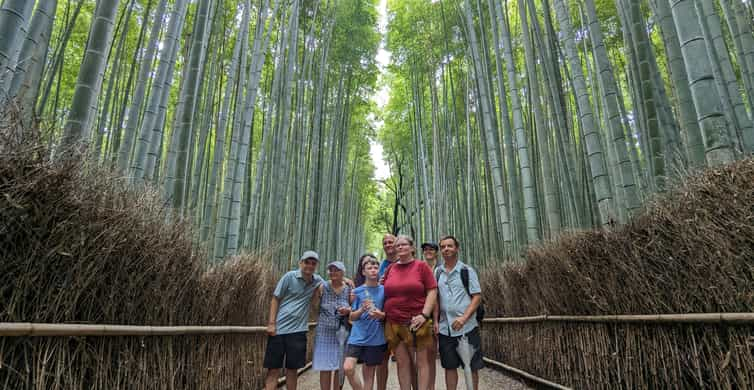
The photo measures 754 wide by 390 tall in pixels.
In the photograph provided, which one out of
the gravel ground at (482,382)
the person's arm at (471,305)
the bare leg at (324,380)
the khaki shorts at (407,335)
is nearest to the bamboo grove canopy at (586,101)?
the person's arm at (471,305)

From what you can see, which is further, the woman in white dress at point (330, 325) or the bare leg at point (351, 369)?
the woman in white dress at point (330, 325)

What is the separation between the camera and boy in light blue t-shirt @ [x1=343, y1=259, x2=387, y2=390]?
8.45 ft

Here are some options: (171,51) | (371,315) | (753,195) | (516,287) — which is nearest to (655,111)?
(516,287)

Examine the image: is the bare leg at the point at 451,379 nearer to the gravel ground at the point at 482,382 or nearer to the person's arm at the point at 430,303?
the person's arm at the point at 430,303

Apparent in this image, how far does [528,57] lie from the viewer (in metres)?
4.81

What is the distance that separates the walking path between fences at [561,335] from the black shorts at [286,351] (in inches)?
13.5

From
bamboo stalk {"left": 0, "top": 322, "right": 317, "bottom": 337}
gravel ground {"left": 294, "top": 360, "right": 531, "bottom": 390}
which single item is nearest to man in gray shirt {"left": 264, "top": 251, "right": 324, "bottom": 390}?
bamboo stalk {"left": 0, "top": 322, "right": 317, "bottom": 337}

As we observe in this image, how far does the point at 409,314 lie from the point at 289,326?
0.85 m

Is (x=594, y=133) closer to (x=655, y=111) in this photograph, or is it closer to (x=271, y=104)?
(x=655, y=111)

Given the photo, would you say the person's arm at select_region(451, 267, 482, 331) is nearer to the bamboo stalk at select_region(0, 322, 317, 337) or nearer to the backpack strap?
the backpack strap

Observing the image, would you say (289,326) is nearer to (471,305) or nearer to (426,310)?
(426,310)

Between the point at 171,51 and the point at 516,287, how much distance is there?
12.6 feet

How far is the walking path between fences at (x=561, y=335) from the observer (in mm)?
1522

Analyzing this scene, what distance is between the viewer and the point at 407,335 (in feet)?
8.14
